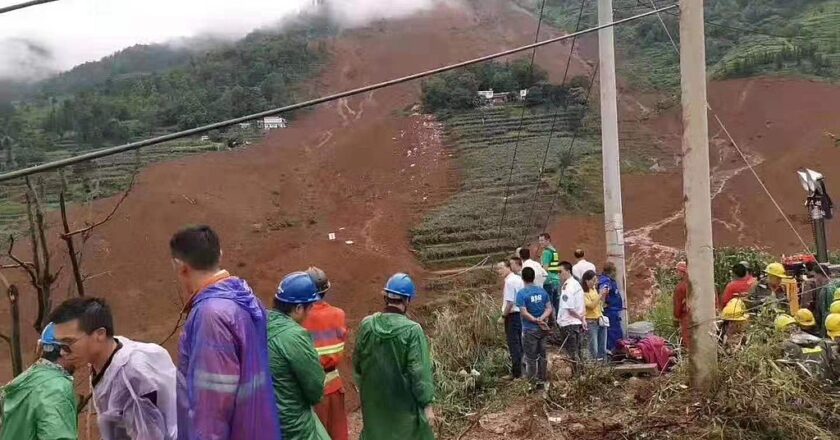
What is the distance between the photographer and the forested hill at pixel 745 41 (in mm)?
39312

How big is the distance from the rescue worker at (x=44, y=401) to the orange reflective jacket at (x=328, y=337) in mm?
2082

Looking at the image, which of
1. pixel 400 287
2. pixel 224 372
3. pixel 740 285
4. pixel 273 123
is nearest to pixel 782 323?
pixel 740 285

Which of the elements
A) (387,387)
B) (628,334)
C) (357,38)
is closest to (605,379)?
(628,334)

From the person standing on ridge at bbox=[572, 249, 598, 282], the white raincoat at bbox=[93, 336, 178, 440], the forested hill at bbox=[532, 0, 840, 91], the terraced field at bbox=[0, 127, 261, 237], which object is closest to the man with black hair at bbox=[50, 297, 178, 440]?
the white raincoat at bbox=[93, 336, 178, 440]

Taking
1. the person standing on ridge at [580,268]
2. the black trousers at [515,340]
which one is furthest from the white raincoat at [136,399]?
the person standing on ridge at [580,268]

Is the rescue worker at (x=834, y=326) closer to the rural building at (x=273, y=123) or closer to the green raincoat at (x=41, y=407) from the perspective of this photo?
the green raincoat at (x=41, y=407)

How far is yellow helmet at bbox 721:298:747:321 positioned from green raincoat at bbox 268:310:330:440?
3802 mm

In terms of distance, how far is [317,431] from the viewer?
3.63 meters

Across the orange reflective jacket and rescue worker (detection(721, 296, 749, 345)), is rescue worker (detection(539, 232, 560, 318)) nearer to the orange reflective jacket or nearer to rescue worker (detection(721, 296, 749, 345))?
rescue worker (detection(721, 296, 749, 345))

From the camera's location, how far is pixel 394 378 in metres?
4.28

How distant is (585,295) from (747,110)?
3224 cm

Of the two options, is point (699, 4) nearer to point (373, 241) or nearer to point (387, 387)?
point (387, 387)

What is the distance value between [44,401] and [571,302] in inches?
220

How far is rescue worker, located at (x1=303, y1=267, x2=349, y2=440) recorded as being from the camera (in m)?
4.89
